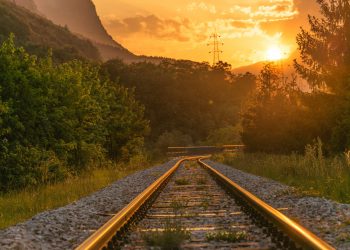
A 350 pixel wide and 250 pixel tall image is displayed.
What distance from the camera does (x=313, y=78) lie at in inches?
1564

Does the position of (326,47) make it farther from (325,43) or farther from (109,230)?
(109,230)

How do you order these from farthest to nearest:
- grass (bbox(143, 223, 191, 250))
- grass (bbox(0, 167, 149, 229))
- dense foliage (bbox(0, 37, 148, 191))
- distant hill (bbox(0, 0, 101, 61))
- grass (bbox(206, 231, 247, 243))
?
distant hill (bbox(0, 0, 101, 61)), dense foliage (bbox(0, 37, 148, 191)), grass (bbox(0, 167, 149, 229)), grass (bbox(206, 231, 247, 243)), grass (bbox(143, 223, 191, 250))

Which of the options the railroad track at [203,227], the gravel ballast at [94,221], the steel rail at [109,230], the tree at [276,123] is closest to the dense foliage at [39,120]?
the gravel ballast at [94,221]

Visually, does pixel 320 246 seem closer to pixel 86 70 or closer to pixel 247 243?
pixel 247 243

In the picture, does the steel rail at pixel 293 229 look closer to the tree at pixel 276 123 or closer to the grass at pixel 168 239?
the grass at pixel 168 239

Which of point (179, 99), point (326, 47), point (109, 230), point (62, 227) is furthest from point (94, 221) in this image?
point (179, 99)

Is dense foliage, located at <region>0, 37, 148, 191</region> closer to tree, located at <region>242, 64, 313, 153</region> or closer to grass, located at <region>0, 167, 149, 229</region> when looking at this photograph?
grass, located at <region>0, 167, 149, 229</region>

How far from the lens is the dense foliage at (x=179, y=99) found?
9681 centimetres

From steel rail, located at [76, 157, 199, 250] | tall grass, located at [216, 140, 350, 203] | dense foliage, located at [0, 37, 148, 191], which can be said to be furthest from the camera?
dense foliage, located at [0, 37, 148, 191]

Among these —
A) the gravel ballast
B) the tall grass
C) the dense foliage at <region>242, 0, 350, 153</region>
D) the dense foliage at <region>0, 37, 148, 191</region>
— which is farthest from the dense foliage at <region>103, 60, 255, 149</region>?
the gravel ballast

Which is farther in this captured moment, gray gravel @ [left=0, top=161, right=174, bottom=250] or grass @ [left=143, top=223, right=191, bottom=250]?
gray gravel @ [left=0, top=161, right=174, bottom=250]

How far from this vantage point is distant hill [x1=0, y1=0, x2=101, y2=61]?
284 ft

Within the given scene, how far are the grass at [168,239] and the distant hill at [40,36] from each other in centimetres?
6976

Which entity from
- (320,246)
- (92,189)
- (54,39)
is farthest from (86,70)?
(54,39)
